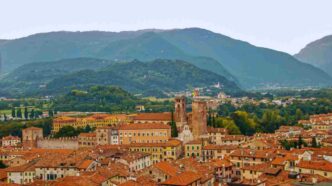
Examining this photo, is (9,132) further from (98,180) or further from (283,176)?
(283,176)

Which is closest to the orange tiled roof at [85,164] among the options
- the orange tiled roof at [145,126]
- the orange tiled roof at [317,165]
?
the orange tiled roof at [317,165]

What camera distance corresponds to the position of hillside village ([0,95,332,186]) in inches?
1705

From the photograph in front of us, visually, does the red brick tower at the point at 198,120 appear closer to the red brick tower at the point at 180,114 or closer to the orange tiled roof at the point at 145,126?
the red brick tower at the point at 180,114

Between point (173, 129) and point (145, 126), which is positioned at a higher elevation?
point (145, 126)

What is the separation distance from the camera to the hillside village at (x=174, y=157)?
4331cm

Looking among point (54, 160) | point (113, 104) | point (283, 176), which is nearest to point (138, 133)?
point (54, 160)

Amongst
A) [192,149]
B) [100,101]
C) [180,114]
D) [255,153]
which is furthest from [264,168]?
[100,101]

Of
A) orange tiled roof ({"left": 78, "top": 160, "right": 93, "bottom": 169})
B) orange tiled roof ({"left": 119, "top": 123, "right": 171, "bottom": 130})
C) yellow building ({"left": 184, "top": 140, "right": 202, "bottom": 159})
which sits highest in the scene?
orange tiled roof ({"left": 119, "top": 123, "right": 171, "bottom": 130})

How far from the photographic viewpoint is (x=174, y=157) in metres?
63.2

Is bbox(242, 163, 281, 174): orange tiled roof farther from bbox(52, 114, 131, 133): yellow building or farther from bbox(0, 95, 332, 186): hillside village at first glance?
bbox(52, 114, 131, 133): yellow building

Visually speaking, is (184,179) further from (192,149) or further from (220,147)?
(192,149)

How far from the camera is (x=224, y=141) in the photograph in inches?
2699

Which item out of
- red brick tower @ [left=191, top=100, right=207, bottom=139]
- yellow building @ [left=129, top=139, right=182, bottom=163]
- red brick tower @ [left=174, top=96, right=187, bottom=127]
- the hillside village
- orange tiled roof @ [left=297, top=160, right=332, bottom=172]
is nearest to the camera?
orange tiled roof @ [left=297, top=160, right=332, bottom=172]

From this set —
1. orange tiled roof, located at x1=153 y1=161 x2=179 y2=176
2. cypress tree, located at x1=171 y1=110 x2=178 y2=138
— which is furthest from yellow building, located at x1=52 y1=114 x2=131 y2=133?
orange tiled roof, located at x1=153 y1=161 x2=179 y2=176
